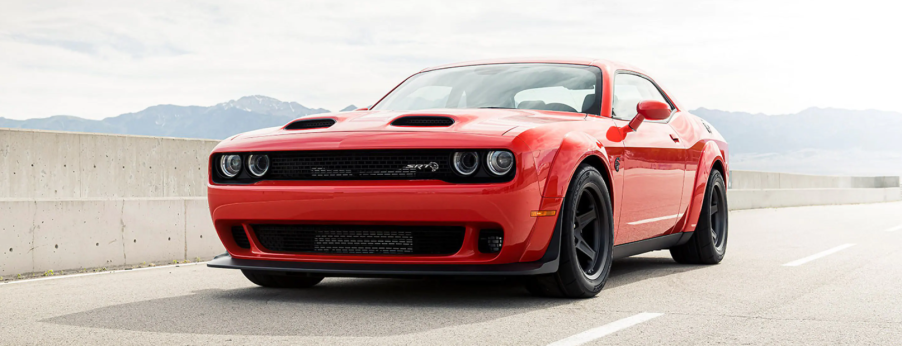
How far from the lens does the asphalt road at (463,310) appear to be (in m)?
4.42

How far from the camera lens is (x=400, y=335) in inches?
174

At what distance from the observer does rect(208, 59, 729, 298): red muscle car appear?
4.98 metres

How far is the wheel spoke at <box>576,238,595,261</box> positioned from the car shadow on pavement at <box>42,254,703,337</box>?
31 cm

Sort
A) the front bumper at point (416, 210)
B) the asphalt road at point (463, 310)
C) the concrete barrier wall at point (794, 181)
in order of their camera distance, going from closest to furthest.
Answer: the asphalt road at point (463, 310)
the front bumper at point (416, 210)
the concrete barrier wall at point (794, 181)

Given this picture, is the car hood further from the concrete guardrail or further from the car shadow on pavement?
the concrete guardrail

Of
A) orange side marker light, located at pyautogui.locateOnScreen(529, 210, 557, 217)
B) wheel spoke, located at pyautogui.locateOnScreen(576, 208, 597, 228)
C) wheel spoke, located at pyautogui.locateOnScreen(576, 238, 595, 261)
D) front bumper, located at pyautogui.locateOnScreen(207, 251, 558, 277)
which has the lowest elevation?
front bumper, located at pyautogui.locateOnScreen(207, 251, 558, 277)

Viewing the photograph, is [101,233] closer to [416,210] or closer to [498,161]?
[416,210]

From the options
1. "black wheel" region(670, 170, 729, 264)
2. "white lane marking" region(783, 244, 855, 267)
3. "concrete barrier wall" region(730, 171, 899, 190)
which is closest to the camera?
"black wheel" region(670, 170, 729, 264)

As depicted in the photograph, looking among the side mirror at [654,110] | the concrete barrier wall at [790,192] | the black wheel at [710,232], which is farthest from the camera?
the concrete barrier wall at [790,192]

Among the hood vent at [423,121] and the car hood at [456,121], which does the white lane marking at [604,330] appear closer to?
the car hood at [456,121]

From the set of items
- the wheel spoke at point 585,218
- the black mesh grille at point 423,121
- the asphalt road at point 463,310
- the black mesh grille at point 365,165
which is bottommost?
the asphalt road at point 463,310

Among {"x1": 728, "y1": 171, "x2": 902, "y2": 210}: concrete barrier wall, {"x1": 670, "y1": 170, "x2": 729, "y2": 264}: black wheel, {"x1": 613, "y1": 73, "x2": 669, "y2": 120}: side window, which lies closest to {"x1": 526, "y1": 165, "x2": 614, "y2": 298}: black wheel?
{"x1": 613, "y1": 73, "x2": 669, "y2": 120}: side window

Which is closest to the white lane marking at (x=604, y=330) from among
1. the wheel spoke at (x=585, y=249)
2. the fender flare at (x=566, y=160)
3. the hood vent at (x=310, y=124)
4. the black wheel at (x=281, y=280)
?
the wheel spoke at (x=585, y=249)

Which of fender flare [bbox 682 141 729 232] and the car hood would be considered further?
fender flare [bbox 682 141 729 232]
